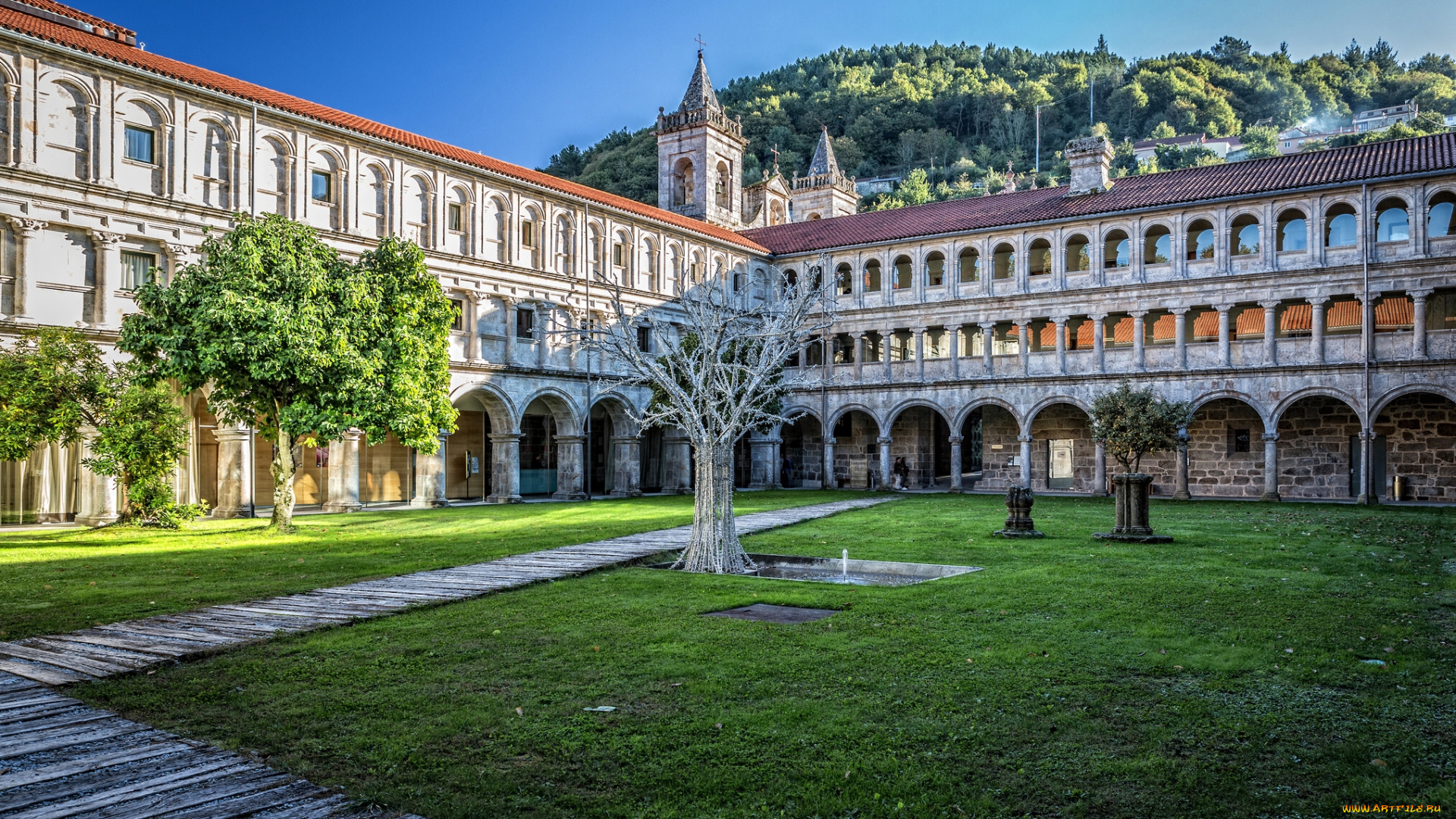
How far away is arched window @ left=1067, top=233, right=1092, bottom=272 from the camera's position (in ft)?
116

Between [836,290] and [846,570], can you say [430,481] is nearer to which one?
[836,290]

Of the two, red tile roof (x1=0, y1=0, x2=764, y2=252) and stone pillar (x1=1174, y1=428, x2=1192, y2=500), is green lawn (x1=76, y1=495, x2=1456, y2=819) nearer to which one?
red tile roof (x1=0, y1=0, x2=764, y2=252)

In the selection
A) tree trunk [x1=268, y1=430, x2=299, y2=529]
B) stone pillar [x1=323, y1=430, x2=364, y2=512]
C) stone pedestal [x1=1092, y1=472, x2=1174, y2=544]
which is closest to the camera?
stone pedestal [x1=1092, y1=472, x2=1174, y2=544]

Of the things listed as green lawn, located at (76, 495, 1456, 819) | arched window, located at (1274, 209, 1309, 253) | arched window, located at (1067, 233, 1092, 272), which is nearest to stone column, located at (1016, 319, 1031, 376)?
arched window, located at (1067, 233, 1092, 272)

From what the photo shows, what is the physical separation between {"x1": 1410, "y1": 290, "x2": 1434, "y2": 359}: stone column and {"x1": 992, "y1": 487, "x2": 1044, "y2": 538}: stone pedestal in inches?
749

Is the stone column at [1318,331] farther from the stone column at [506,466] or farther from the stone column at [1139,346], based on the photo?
the stone column at [506,466]

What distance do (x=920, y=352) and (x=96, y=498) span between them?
1073 inches

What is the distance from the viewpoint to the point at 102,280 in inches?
891


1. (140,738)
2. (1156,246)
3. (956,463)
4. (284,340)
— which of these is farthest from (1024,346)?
(140,738)

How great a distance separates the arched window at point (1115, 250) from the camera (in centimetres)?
3462

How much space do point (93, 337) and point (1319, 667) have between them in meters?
24.3

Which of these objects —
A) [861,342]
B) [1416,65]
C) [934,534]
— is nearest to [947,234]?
[861,342]

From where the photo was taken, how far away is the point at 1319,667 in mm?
7230

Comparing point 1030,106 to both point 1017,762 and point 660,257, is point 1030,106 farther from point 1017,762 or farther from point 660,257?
point 1017,762
